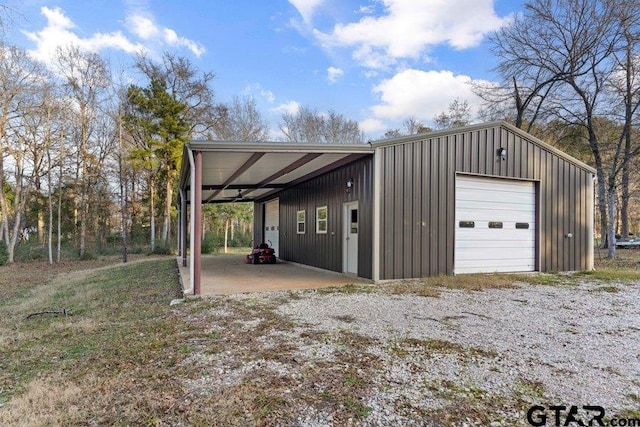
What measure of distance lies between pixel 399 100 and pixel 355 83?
14.6 ft

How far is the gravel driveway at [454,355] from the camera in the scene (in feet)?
7.76

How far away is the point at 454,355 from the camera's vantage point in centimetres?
327

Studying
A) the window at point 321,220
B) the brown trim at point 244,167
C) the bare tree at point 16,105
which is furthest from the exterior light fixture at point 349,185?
the bare tree at point 16,105

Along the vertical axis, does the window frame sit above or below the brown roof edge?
below

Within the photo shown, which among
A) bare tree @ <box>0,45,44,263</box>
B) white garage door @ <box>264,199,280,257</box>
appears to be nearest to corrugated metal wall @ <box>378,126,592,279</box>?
white garage door @ <box>264,199,280,257</box>

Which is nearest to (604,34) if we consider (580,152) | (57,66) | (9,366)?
(580,152)

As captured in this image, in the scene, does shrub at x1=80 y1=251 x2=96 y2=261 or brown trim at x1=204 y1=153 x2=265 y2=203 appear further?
shrub at x1=80 y1=251 x2=96 y2=261

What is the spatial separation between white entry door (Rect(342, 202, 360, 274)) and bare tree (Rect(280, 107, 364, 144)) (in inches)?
679

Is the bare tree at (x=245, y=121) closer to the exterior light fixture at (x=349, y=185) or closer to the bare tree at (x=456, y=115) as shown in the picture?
the bare tree at (x=456, y=115)

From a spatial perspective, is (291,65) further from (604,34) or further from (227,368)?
(227,368)

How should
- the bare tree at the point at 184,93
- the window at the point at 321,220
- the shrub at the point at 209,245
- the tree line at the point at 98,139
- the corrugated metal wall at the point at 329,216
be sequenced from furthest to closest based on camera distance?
the bare tree at the point at 184,93
the shrub at the point at 209,245
the tree line at the point at 98,139
the window at the point at 321,220
the corrugated metal wall at the point at 329,216

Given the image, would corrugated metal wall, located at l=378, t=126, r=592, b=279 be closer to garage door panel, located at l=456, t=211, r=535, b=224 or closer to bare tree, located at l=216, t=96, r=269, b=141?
garage door panel, located at l=456, t=211, r=535, b=224

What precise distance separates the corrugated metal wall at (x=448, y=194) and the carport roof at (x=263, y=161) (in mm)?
1066

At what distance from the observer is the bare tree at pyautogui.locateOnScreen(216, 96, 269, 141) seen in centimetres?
2324
